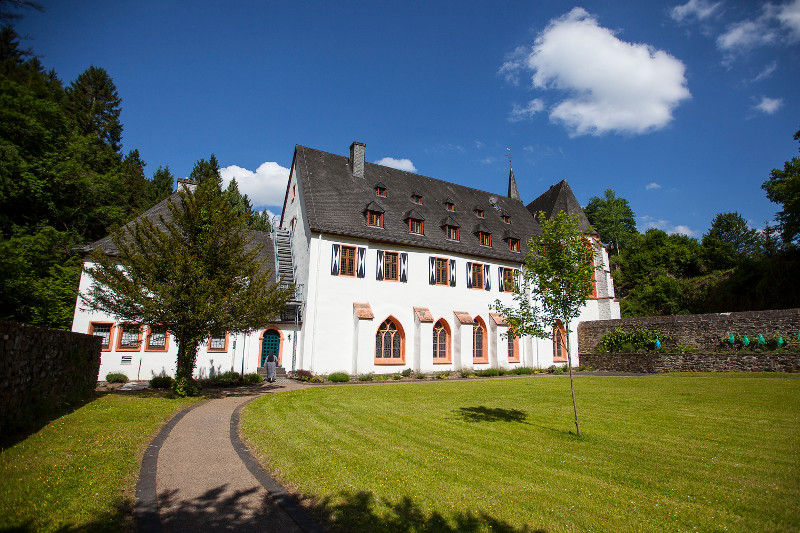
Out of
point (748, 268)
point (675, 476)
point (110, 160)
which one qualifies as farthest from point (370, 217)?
point (748, 268)

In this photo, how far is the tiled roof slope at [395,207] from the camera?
2409 cm

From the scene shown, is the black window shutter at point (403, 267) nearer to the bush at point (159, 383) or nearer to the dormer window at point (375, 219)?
the dormer window at point (375, 219)

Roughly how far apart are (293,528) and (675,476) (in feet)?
17.4

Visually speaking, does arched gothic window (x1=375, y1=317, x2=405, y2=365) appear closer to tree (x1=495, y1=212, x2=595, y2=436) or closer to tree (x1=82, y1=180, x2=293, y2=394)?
tree (x1=82, y1=180, x2=293, y2=394)

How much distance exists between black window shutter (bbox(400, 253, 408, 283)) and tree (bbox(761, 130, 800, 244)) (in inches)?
A: 1079

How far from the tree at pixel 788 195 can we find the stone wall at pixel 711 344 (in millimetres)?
13422

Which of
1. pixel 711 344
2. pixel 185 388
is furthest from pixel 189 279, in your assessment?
pixel 711 344

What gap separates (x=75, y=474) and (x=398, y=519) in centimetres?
457

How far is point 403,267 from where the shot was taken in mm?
24828

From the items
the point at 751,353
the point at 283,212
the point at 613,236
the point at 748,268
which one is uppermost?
the point at 613,236

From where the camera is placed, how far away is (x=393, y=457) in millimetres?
6922

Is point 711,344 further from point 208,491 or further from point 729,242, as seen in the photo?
point 729,242

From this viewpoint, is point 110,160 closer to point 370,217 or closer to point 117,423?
point 370,217

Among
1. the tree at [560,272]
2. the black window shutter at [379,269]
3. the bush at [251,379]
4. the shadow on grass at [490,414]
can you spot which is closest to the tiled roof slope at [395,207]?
the black window shutter at [379,269]
